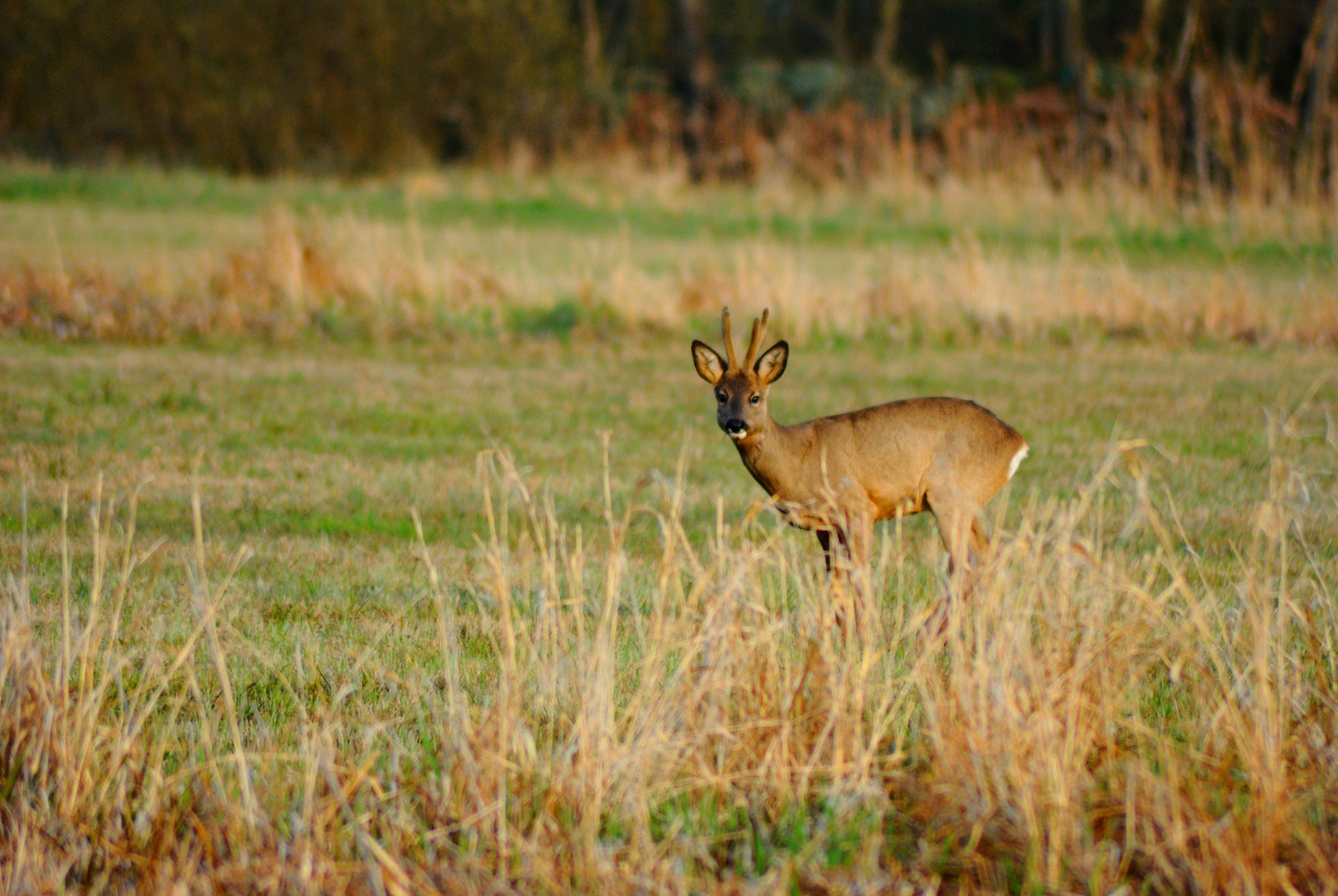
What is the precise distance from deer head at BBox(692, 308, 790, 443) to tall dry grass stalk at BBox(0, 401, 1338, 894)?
3.44 ft

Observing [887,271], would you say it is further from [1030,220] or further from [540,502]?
[540,502]

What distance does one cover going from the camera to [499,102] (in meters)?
25.9

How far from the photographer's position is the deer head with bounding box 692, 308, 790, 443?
507cm

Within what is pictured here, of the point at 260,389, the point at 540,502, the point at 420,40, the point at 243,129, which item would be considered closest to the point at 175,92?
the point at 243,129

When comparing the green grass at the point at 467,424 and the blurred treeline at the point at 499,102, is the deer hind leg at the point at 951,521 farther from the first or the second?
the blurred treeline at the point at 499,102

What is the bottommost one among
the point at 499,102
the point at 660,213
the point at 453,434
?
the point at 453,434

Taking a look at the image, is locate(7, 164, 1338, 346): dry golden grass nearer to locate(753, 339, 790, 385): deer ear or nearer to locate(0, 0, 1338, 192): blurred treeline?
locate(0, 0, 1338, 192): blurred treeline

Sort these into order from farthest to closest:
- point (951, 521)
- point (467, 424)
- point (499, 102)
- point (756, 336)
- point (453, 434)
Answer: point (499, 102)
point (467, 424)
point (453, 434)
point (951, 521)
point (756, 336)

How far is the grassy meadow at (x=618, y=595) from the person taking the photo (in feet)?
11.5

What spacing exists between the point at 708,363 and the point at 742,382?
0.93ft

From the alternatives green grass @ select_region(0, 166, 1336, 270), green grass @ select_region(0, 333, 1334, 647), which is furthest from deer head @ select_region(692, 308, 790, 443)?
green grass @ select_region(0, 166, 1336, 270)

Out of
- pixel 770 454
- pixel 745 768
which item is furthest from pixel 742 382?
pixel 745 768

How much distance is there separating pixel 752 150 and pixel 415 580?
17293mm

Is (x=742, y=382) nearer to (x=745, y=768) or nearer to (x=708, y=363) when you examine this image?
(x=708, y=363)
